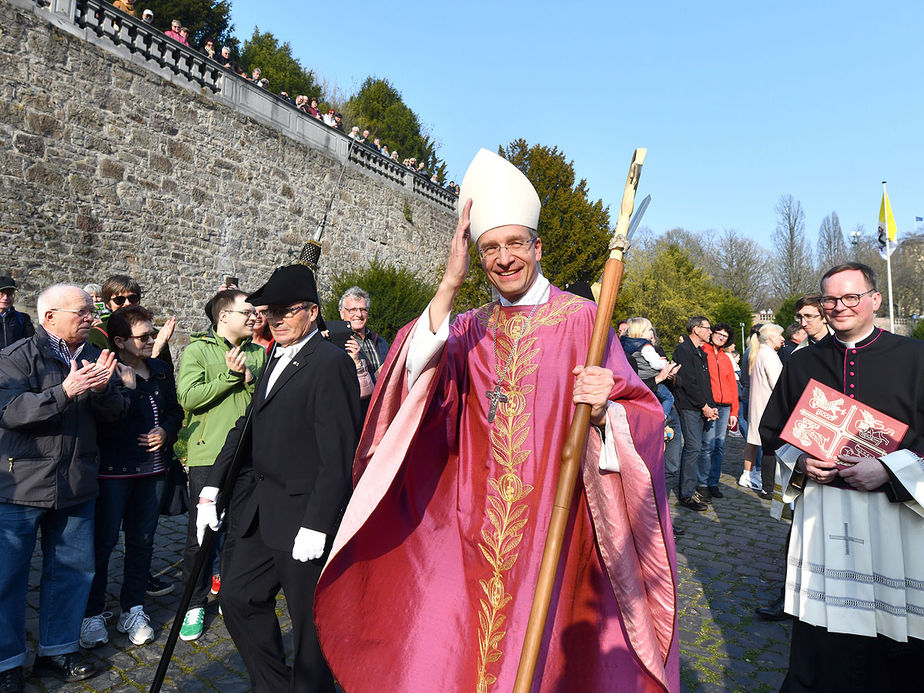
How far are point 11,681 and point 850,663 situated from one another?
408cm

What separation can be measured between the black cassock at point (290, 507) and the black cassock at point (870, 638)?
226 centimetres

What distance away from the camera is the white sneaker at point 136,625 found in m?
3.89

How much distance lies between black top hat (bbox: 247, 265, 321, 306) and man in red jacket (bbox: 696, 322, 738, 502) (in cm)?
624

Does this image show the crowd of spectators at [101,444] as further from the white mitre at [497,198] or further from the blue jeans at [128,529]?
the white mitre at [497,198]

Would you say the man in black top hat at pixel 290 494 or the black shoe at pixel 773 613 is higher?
the man in black top hat at pixel 290 494

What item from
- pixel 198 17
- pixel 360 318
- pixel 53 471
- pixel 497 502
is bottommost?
pixel 53 471

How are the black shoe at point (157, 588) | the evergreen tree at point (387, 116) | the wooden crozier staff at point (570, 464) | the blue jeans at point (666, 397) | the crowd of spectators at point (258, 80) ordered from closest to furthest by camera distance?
the wooden crozier staff at point (570, 464)
the black shoe at point (157, 588)
the blue jeans at point (666, 397)
the crowd of spectators at point (258, 80)
the evergreen tree at point (387, 116)

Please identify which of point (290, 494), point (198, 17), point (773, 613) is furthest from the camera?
point (198, 17)

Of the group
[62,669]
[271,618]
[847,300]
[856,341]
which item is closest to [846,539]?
[856,341]

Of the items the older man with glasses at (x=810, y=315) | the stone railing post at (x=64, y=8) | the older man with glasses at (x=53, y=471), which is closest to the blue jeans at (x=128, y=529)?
the older man with glasses at (x=53, y=471)

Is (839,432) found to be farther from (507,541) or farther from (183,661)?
(183,661)

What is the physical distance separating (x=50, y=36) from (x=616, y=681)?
1309 cm

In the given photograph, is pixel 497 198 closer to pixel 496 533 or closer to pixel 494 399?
pixel 494 399

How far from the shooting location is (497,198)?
105 inches
